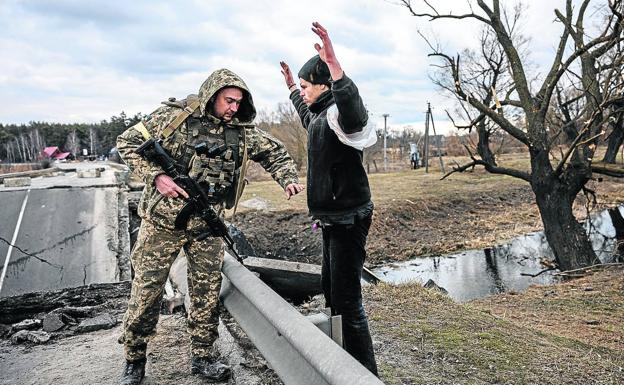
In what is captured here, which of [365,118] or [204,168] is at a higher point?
[365,118]

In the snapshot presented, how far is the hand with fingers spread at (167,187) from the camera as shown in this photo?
3.15 meters

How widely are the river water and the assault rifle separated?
821 cm

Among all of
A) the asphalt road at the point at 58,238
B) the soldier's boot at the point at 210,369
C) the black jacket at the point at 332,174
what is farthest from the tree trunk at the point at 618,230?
the soldier's boot at the point at 210,369

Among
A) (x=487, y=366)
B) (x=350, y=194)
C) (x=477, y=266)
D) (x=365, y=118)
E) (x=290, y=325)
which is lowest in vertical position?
(x=477, y=266)

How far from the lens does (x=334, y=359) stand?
6.50ft

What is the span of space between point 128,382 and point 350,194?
1715mm

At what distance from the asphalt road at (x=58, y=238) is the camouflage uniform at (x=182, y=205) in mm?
3282

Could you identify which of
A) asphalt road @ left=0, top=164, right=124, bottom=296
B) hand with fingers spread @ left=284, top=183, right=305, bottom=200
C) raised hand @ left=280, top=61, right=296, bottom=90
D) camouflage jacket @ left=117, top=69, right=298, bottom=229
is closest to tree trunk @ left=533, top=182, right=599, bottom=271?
asphalt road @ left=0, top=164, right=124, bottom=296

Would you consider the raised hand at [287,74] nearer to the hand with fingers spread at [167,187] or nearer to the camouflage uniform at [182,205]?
the camouflage uniform at [182,205]

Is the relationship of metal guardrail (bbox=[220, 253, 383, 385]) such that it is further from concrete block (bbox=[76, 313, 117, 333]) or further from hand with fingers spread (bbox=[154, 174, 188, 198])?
concrete block (bbox=[76, 313, 117, 333])

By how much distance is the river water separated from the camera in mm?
12281

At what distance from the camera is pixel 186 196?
3.21 metres

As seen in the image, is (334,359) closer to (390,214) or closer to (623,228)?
(390,214)

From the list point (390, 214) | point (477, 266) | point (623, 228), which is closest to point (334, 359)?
point (477, 266)
